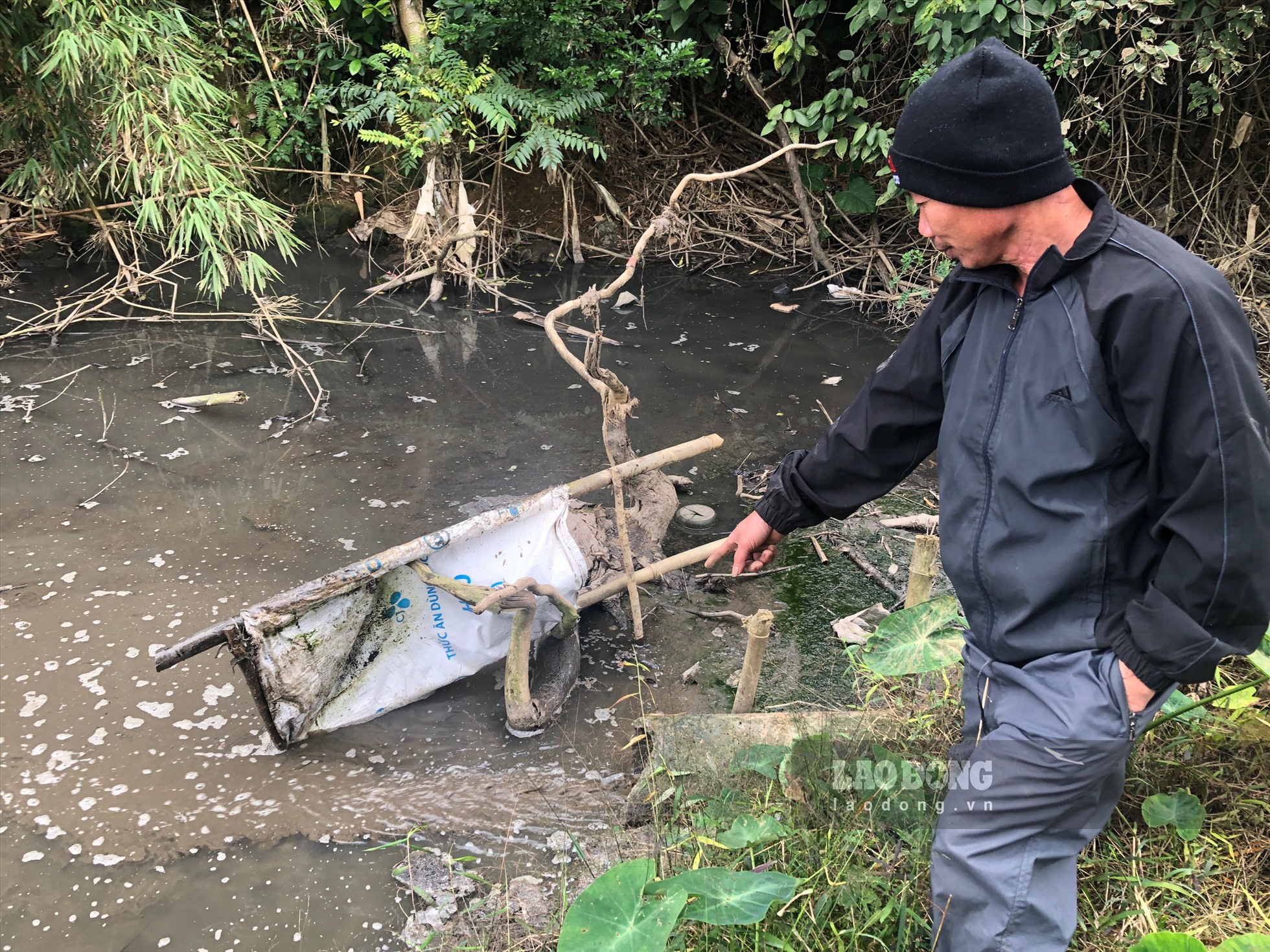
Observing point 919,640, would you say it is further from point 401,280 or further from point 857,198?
point 401,280

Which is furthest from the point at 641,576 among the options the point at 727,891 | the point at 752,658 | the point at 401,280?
the point at 401,280

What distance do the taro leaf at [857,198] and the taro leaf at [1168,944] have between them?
662 centimetres

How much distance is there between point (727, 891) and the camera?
6.07ft

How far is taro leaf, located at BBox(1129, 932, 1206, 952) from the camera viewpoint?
1571mm

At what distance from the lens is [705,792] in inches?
100

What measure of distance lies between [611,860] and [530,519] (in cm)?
118

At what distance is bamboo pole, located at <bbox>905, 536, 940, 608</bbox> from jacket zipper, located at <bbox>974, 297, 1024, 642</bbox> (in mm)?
875

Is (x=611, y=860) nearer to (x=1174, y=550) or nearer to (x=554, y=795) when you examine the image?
(x=554, y=795)

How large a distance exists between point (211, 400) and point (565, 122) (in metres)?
3.98

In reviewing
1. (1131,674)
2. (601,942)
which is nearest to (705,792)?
(601,942)

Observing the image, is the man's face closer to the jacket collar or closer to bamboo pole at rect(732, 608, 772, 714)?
the jacket collar

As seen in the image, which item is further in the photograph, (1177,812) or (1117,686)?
(1177,812)

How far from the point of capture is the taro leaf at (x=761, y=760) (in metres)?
2.38

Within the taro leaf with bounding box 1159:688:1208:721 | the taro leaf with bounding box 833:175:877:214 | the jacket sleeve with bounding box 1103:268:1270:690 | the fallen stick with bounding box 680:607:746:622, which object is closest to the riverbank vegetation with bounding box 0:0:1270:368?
the taro leaf with bounding box 833:175:877:214
